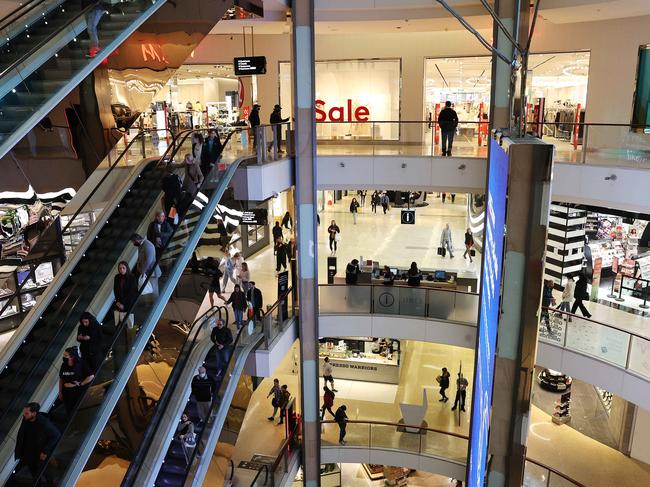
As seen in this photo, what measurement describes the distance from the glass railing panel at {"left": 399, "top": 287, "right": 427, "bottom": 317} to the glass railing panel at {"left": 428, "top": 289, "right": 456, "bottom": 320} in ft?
0.55

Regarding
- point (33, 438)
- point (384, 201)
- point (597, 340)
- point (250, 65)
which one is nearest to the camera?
point (33, 438)

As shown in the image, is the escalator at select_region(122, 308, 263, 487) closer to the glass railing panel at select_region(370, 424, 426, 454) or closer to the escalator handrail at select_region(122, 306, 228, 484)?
the escalator handrail at select_region(122, 306, 228, 484)

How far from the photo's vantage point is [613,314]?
13234 millimetres

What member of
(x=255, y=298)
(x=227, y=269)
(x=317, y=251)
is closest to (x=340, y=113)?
(x=317, y=251)

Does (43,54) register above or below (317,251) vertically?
above

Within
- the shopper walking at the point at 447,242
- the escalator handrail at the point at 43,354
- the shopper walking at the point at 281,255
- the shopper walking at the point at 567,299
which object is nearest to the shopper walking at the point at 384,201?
the shopper walking at the point at 447,242

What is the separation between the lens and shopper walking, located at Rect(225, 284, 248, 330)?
11062mm

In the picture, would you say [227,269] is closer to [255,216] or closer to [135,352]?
[135,352]

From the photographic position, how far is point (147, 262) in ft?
28.1

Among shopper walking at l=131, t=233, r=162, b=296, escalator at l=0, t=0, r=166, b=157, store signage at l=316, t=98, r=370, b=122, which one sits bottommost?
shopper walking at l=131, t=233, r=162, b=296

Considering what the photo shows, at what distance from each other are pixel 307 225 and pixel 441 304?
12.5 feet

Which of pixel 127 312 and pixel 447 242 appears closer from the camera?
pixel 127 312

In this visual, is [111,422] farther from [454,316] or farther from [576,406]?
[576,406]

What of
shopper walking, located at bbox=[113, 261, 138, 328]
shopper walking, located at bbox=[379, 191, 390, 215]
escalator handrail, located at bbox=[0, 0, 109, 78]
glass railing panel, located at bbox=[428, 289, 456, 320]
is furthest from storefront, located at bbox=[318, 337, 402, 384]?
escalator handrail, located at bbox=[0, 0, 109, 78]
